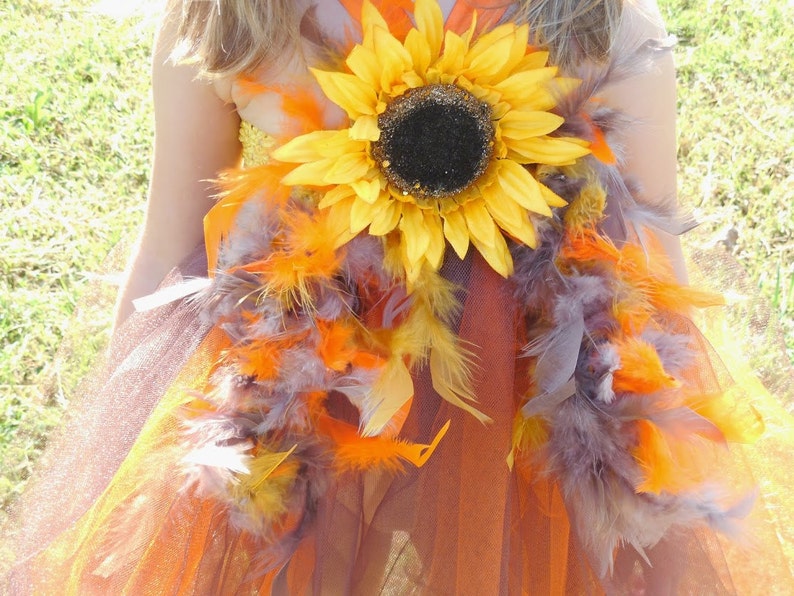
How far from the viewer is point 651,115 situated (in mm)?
997

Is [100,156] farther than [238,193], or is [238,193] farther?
[100,156]

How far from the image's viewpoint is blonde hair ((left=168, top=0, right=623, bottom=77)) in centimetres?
91

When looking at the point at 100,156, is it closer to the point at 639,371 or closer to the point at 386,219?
the point at 386,219

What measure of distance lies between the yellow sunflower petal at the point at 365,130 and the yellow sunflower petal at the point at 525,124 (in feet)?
0.43

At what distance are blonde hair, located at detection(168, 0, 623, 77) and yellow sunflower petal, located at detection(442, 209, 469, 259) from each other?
239 mm

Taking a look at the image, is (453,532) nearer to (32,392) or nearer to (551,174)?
(551,174)

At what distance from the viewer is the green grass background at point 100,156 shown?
6.18 feet

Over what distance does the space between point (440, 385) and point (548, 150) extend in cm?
27

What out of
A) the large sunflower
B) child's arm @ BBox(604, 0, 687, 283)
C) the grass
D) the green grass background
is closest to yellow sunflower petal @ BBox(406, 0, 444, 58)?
the large sunflower

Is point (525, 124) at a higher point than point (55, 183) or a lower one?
higher

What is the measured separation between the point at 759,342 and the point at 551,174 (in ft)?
1.65

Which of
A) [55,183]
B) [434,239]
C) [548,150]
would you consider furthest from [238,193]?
[55,183]

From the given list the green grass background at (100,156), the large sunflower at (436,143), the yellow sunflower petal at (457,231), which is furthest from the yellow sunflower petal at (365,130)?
the green grass background at (100,156)

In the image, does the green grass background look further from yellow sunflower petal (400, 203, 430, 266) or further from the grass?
yellow sunflower petal (400, 203, 430, 266)
